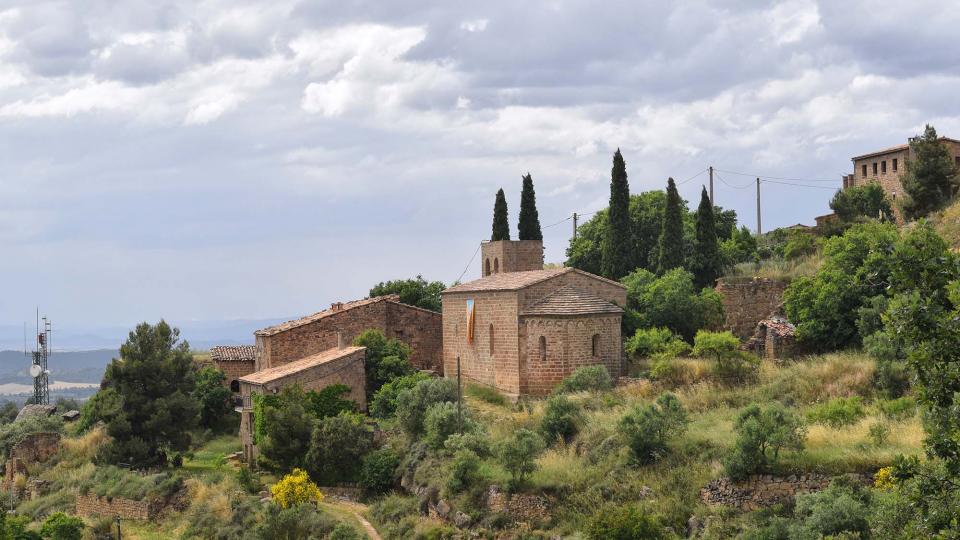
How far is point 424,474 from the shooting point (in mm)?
31781

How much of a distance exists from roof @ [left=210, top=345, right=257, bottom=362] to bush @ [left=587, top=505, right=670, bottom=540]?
31703mm

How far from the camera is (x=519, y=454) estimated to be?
91.6 feet

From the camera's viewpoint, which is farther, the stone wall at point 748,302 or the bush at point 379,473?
the stone wall at point 748,302

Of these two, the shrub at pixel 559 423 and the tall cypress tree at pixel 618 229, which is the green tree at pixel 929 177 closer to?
the tall cypress tree at pixel 618 229

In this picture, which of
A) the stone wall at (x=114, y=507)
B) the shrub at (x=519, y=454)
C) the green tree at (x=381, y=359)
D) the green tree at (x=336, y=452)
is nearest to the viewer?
the shrub at (x=519, y=454)

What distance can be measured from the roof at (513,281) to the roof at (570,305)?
2.61 feet

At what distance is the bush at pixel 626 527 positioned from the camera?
2334 cm

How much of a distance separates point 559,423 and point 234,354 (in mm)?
27562

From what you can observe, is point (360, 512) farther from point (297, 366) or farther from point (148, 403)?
point (148, 403)

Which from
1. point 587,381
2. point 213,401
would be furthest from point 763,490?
point 213,401

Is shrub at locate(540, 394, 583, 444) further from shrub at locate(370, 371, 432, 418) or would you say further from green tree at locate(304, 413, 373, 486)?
shrub at locate(370, 371, 432, 418)

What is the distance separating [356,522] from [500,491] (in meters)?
5.41

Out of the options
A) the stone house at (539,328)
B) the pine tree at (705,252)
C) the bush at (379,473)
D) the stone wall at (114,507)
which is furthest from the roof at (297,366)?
the pine tree at (705,252)

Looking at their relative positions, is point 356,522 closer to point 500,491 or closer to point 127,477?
point 500,491
